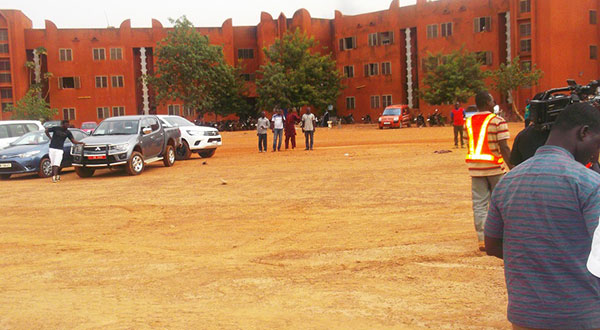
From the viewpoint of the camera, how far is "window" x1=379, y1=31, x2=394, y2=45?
5900 cm

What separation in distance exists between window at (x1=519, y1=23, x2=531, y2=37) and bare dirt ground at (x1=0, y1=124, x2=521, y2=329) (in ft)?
128

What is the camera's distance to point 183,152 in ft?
76.5

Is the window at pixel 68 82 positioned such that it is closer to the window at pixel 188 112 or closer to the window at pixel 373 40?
the window at pixel 188 112

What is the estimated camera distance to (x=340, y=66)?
63.0 meters

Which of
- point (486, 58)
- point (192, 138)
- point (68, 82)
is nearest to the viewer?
point (192, 138)

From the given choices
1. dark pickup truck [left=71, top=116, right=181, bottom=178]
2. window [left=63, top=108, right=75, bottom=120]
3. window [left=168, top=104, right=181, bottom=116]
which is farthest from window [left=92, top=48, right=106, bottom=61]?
dark pickup truck [left=71, top=116, right=181, bottom=178]

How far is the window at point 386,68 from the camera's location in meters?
59.2

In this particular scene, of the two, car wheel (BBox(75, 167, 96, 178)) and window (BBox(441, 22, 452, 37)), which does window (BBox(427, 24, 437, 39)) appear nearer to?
window (BBox(441, 22, 452, 37))

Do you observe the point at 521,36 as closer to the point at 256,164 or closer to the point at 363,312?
the point at 256,164

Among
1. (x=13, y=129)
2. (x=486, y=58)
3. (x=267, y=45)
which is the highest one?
(x=267, y=45)

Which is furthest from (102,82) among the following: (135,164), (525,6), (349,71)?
(135,164)

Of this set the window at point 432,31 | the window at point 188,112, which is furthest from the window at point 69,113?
the window at point 432,31

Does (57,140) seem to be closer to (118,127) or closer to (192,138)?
(118,127)

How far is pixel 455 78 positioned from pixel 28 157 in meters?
37.2
